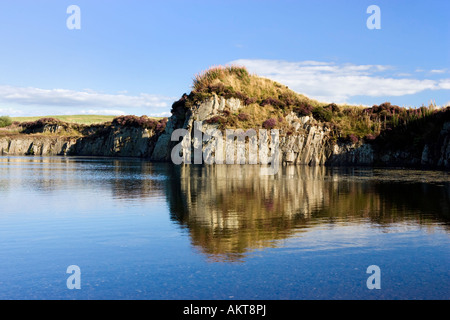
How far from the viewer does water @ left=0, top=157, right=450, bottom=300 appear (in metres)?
10.3

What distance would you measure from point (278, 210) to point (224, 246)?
27.4ft

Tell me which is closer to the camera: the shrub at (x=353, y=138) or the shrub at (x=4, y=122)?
the shrub at (x=353, y=138)

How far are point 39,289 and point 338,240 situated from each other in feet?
34.8

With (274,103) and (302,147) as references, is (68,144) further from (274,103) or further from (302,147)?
(302,147)

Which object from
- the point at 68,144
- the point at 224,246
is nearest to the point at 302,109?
Answer: the point at 224,246

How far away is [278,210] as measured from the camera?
21969mm

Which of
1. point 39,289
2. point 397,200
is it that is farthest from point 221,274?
point 397,200

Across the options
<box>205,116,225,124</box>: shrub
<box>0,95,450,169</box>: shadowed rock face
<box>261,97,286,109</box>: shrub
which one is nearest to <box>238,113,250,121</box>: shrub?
<box>0,95,450,169</box>: shadowed rock face

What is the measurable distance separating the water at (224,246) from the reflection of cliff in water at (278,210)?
0.27 ft

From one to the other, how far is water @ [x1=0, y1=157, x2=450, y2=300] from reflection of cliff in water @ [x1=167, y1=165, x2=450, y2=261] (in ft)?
0.27

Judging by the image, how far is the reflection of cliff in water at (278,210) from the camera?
51.3 feet

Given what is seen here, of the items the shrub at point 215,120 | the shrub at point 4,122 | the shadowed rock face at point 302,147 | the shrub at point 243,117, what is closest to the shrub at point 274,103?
the shadowed rock face at point 302,147

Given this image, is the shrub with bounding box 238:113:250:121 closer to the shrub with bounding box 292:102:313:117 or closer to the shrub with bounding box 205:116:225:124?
the shrub with bounding box 205:116:225:124

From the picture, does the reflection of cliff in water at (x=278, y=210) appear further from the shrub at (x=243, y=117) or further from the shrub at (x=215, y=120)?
the shrub at (x=243, y=117)
